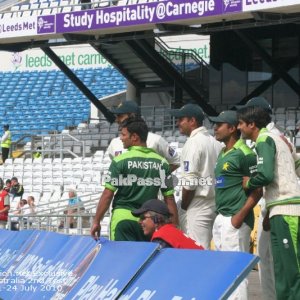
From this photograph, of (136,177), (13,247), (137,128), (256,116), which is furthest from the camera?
(13,247)

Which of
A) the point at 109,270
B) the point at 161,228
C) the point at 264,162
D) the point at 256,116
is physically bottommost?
the point at 109,270

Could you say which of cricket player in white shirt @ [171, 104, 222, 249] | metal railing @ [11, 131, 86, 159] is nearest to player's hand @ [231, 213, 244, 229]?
cricket player in white shirt @ [171, 104, 222, 249]

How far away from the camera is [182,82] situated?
28.2 m

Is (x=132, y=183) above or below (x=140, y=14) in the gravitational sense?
below

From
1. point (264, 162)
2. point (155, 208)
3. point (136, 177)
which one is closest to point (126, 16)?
point (136, 177)

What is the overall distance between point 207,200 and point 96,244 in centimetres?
144

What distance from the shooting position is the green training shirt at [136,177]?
8.06m

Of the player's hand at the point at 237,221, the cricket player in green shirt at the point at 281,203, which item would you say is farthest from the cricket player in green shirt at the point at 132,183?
the cricket player in green shirt at the point at 281,203

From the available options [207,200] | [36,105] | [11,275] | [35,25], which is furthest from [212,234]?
[36,105]

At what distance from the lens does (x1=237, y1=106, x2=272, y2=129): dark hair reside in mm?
7477

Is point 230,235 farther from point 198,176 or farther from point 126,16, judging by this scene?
point 126,16

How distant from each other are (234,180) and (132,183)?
83 cm

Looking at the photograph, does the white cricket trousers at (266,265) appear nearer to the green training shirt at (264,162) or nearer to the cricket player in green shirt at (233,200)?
the cricket player in green shirt at (233,200)

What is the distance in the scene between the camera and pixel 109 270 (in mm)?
6824
